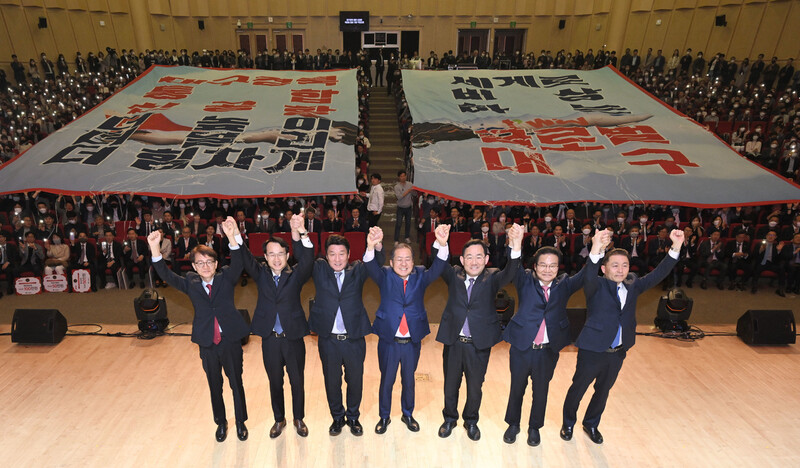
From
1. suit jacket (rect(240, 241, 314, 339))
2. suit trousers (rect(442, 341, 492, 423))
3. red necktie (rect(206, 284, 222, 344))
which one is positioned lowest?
suit trousers (rect(442, 341, 492, 423))

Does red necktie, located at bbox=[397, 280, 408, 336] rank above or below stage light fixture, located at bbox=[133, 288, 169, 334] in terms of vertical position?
above

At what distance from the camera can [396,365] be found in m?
3.87

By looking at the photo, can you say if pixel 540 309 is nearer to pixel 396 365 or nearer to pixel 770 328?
pixel 396 365

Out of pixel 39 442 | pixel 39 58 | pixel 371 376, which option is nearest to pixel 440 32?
pixel 39 58

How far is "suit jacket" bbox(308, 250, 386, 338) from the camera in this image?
12.1 ft

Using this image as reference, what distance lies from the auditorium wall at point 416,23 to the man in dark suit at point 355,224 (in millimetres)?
14774

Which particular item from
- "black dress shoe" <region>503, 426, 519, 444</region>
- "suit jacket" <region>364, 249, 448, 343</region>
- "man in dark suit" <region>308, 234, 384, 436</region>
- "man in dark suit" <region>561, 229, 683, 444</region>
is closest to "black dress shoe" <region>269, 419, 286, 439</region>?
"man in dark suit" <region>308, 234, 384, 436</region>

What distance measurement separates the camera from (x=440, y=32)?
840 inches

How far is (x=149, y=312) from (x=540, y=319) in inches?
180

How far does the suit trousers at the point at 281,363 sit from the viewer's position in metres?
3.71

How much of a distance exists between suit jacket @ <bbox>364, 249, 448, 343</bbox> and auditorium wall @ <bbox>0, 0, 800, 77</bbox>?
16864 millimetres

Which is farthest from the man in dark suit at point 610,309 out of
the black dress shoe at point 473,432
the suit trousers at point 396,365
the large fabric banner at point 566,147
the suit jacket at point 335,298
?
the large fabric banner at point 566,147

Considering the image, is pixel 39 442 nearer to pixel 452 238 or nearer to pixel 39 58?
pixel 452 238

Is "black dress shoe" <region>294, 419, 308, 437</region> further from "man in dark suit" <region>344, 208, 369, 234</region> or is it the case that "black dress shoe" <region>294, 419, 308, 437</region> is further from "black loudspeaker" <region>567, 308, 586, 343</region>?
"man in dark suit" <region>344, 208, 369, 234</region>
